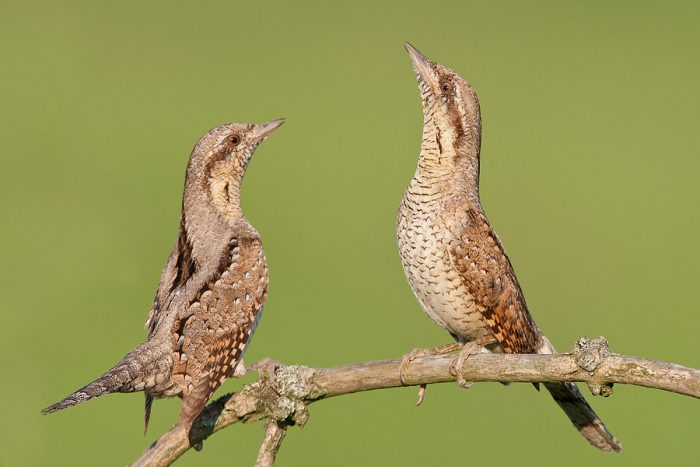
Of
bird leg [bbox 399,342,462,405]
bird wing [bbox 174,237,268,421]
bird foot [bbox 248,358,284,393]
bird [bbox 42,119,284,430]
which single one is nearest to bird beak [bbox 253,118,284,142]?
bird [bbox 42,119,284,430]

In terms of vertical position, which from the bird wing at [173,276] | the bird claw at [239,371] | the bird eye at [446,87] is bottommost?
the bird claw at [239,371]

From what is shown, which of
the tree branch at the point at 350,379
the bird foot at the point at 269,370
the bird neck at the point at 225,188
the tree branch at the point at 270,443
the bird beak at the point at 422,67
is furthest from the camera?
the bird neck at the point at 225,188

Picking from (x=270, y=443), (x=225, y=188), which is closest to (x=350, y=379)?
(x=270, y=443)

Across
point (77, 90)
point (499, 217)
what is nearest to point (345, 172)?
point (499, 217)

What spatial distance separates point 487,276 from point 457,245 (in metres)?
0.21

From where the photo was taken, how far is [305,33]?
16.8 meters

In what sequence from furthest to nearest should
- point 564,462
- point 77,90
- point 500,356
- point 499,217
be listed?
point 77,90 < point 499,217 < point 564,462 < point 500,356

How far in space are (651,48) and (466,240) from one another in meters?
12.4

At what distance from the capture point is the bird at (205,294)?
4504 mm

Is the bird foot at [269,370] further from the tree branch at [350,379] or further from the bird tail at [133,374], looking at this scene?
the bird tail at [133,374]

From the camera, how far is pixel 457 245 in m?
4.98

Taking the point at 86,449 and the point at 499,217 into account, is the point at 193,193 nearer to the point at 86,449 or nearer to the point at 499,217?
the point at 86,449

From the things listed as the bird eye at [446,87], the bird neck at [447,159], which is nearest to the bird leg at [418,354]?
the bird neck at [447,159]

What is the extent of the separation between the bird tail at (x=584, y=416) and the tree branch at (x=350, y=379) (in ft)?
2.95
